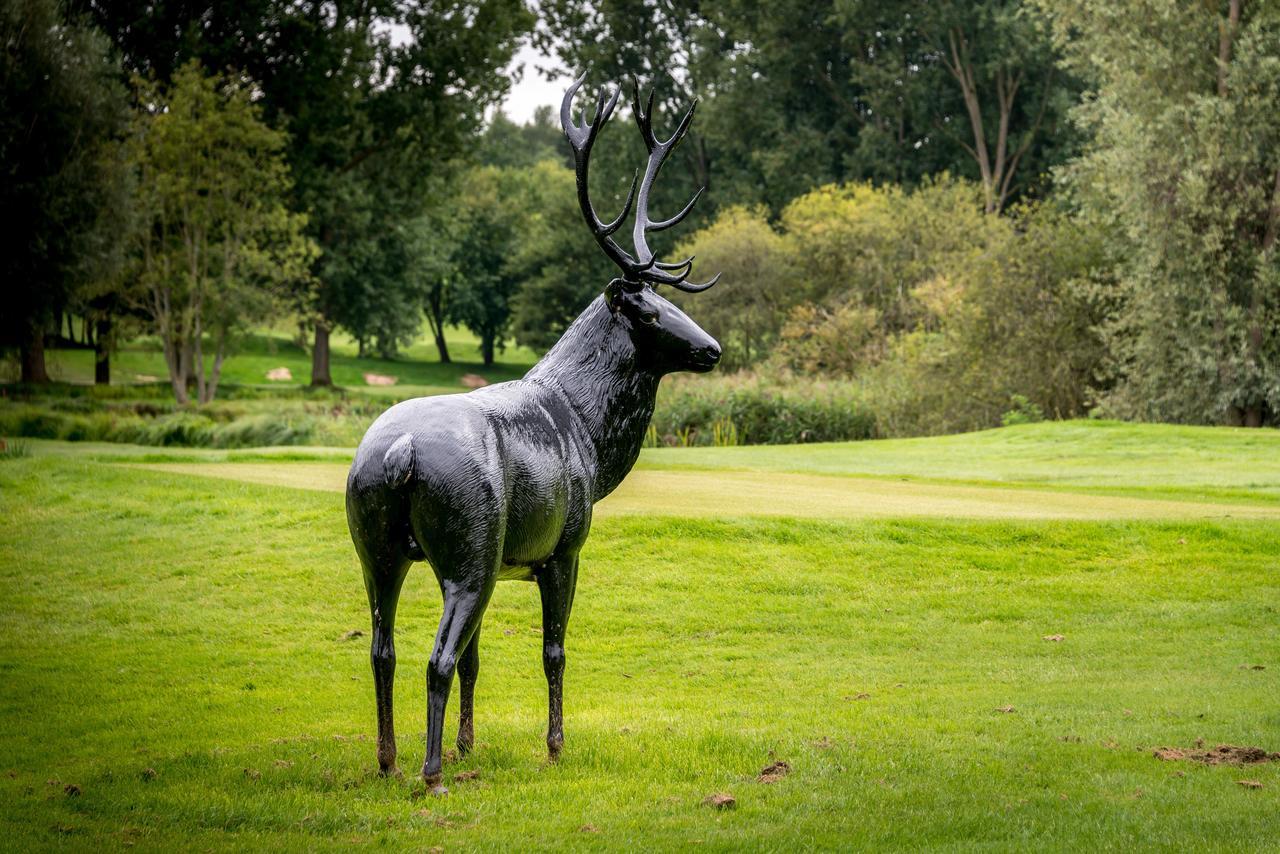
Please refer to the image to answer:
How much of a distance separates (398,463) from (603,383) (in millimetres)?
1470

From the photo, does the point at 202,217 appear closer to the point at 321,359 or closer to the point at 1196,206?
the point at 321,359

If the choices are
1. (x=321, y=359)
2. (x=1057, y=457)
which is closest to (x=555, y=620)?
(x=1057, y=457)

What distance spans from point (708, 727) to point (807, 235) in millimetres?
38772

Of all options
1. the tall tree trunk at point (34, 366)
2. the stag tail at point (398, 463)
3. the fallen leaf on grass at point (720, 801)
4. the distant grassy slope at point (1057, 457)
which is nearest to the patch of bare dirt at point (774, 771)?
the fallen leaf on grass at point (720, 801)

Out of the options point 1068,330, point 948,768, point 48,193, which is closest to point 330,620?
point 948,768

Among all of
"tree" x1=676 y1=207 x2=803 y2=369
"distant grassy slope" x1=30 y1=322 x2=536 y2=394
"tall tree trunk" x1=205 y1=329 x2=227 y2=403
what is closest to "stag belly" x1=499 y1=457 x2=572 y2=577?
"tall tree trunk" x1=205 y1=329 x2=227 y2=403

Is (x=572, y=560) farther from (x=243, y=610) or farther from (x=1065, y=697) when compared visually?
(x=243, y=610)

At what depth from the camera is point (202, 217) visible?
36312mm

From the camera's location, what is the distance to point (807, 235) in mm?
45688

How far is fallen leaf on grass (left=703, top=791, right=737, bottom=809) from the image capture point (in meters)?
6.54

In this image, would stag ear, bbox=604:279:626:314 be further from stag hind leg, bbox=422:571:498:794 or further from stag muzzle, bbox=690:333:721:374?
stag hind leg, bbox=422:571:498:794

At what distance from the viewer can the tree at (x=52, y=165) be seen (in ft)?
90.3

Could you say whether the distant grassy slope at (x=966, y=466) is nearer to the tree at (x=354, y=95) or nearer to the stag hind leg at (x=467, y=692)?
the stag hind leg at (x=467, y=692)

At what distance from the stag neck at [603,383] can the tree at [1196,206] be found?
25989 millimetres
